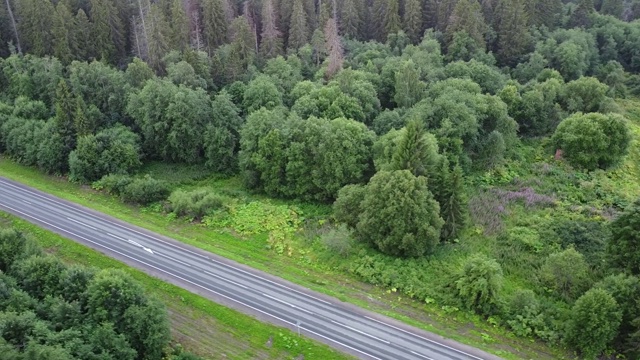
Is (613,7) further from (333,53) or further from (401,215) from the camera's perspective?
(401,215)

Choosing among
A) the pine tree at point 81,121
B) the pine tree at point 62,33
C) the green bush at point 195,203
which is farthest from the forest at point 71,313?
the pine tree at point 62,33

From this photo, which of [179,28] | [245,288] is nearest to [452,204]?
[245,288]

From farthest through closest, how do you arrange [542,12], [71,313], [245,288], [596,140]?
[542,12], [596,140], [245,288], [71,313]

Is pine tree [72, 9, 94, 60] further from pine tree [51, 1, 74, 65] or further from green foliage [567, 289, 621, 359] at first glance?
green foliage [567, 289, 621, 359]

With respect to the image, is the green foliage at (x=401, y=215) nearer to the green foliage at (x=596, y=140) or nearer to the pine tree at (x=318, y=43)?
the green foliage at (x=596, y=140)

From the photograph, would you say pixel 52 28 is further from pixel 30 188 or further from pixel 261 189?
pixel 261 189

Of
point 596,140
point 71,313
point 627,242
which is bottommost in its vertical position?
point 71,313

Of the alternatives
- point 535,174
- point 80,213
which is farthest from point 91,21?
point 535,174
